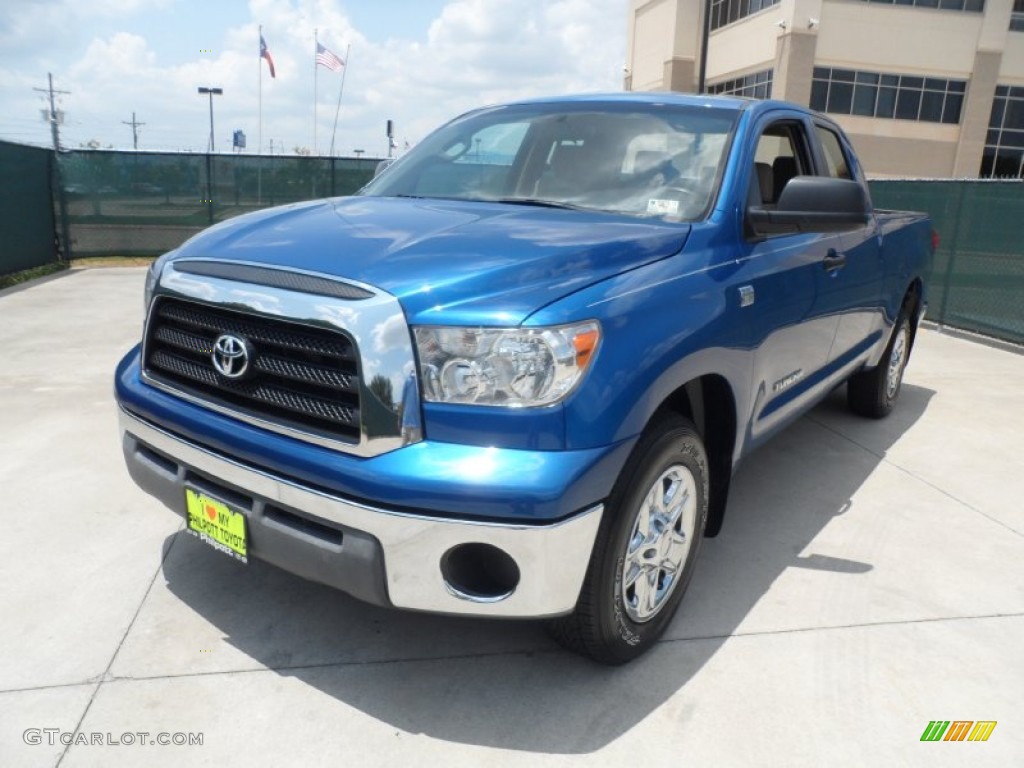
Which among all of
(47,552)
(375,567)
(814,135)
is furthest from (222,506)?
(814,135)

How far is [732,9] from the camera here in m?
36.4

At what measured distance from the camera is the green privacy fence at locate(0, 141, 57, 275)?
10.9 meters

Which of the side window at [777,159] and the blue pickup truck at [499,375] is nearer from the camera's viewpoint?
the blue pickup truck at [499,375]

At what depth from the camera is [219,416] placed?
253 cm

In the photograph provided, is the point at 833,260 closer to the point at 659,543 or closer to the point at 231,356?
the point at 659,543

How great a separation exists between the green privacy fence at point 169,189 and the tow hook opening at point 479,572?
506 inches

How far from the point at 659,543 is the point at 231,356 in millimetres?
1457

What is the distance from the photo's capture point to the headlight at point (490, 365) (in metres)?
2.17

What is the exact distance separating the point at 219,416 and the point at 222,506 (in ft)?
0.91

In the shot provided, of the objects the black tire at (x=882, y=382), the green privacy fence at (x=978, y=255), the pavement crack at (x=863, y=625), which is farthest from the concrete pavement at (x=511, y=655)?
the green privacy fence at (x=978, y=255)

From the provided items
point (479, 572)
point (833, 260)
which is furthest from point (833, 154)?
point (479, 572)

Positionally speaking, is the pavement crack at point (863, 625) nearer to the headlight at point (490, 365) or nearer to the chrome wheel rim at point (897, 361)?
the headlight at point (490, 365)

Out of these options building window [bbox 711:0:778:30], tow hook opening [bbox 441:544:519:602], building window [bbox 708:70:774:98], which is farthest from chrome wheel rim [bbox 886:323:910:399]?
building window [bbox 711:0:778:30]

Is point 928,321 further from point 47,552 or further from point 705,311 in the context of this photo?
point 47,552
